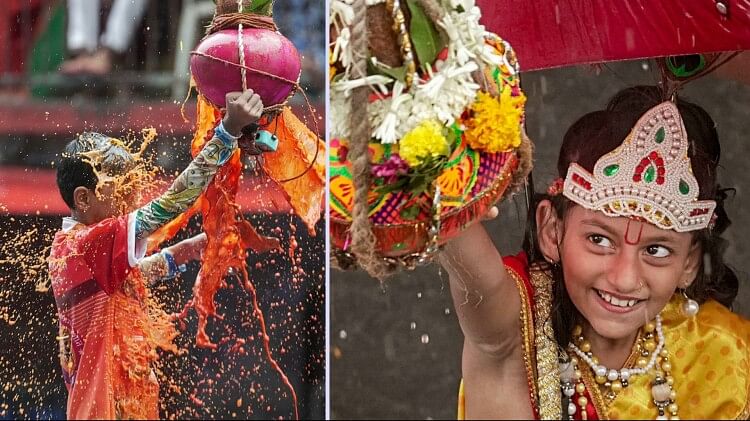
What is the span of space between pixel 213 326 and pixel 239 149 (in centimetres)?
26

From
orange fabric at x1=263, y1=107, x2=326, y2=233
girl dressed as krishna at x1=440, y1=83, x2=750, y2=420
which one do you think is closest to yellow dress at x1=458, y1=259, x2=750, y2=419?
girl dressed as krishna at x1=440, y1=83, x2=750, y2=420

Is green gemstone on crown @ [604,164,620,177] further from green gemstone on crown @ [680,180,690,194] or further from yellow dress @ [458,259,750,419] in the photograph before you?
yellow dress @ [458,259,750,419]

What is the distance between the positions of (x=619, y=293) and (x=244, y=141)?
742mm

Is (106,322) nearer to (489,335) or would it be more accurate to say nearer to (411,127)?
(411,127)

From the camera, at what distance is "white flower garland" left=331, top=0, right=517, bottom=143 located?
157 cm

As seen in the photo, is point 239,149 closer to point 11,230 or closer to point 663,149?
point 11,230

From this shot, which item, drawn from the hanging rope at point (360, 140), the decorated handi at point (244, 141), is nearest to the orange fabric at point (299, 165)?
the decorated handi at point (244, 141)

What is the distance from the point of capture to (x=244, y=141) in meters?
1.70

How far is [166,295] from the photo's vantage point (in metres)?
1.75

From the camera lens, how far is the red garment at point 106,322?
174cm

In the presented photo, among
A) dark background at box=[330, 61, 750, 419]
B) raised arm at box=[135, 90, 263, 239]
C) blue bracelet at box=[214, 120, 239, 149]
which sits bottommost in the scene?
dark background at box=[330, 61, 750, 419]

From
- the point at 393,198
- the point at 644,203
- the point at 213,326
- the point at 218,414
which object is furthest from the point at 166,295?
the point at 644,203

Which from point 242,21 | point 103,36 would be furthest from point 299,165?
point 103,36

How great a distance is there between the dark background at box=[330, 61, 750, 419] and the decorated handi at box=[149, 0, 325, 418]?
28 cm
